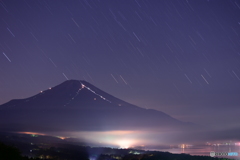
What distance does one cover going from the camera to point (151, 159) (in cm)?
6400

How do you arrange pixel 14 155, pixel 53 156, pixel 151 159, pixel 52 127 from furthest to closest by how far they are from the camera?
pixel 52 127
pixel 53 156
pixel 151 159
pixel 14 155

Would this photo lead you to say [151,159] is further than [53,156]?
No

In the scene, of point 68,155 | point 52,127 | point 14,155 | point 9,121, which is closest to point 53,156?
point 68,155

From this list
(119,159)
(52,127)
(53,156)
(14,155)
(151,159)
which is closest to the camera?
(14,155)

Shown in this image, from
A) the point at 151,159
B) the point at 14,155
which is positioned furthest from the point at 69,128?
the point at 14,155

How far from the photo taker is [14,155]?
2662 cm

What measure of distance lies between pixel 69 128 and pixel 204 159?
139875 millimetres

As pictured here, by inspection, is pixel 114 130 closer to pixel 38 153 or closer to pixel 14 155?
pixel 38 153

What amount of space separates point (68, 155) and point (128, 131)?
129m

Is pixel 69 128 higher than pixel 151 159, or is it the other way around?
pixel 69 128

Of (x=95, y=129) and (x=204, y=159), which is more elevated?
(x=95, y=129)

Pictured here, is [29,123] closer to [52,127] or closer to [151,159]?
[52,127]

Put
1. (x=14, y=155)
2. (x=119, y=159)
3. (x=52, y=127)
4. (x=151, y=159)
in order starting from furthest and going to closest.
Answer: (x=52, y=127) < (x=119, y=159) < (x=151, y=159) < (x=14, y=155)

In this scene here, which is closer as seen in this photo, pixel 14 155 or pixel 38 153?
pixel 14 155
